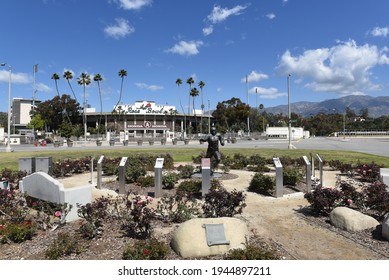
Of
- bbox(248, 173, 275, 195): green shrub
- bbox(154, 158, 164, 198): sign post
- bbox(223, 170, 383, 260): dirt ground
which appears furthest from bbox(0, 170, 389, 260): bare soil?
bbox(154, 158, 164, 198): sign post

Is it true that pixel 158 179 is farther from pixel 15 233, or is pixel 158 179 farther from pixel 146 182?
pixel 15 233

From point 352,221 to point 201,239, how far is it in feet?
11.9

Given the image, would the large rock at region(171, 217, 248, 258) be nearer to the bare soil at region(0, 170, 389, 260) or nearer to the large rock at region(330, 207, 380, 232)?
the bare soil at region(0, 170, 389, 260)

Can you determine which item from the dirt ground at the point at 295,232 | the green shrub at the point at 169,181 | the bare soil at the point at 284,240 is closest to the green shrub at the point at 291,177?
the dirt ground at the point at 295,232

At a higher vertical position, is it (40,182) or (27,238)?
(40,182)

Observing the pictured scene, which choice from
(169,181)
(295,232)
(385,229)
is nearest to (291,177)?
(169,181)

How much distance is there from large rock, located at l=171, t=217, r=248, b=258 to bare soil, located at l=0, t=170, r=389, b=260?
0.57ft

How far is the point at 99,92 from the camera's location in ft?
304

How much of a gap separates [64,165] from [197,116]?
106 meters

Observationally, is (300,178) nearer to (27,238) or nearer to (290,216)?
(290,216)

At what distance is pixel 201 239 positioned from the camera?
5.75 m

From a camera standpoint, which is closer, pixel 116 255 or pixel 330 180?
Result: pixel 116 255
